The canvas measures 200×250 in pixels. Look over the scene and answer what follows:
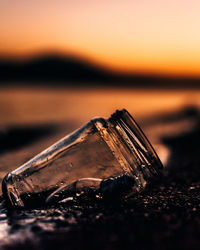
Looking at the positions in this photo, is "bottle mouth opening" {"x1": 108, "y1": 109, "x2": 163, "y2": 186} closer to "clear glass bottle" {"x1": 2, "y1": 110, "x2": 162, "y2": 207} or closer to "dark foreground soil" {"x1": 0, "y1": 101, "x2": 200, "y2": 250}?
"clear glass bottle" {"x1": 2, "y1": 110, "x2": 162, "y2": 207}

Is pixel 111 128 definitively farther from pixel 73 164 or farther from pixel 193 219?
pixel 193 219

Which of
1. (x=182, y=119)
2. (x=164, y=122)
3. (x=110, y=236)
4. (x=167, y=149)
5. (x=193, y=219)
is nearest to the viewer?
(x=110, y=236)

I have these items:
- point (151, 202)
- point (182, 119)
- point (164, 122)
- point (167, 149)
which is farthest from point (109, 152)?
point (182, 119)

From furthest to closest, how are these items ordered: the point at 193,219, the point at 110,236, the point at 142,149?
the point at 142,149 < the point at 193,219 < the point at 110,236

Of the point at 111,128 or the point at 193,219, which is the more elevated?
the point at 111,128

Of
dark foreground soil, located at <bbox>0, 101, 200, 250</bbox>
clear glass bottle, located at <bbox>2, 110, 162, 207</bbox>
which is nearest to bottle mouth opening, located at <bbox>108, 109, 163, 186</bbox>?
clear glass bottle, located at <bbox>2, 110, 162, 207</bbox>

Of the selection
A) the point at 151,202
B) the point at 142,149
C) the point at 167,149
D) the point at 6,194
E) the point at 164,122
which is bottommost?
the point at 151,202

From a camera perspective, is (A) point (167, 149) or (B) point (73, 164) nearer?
(B) point (73, 164)

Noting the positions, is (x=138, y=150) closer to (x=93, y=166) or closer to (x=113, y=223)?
(x=93, y=166)
